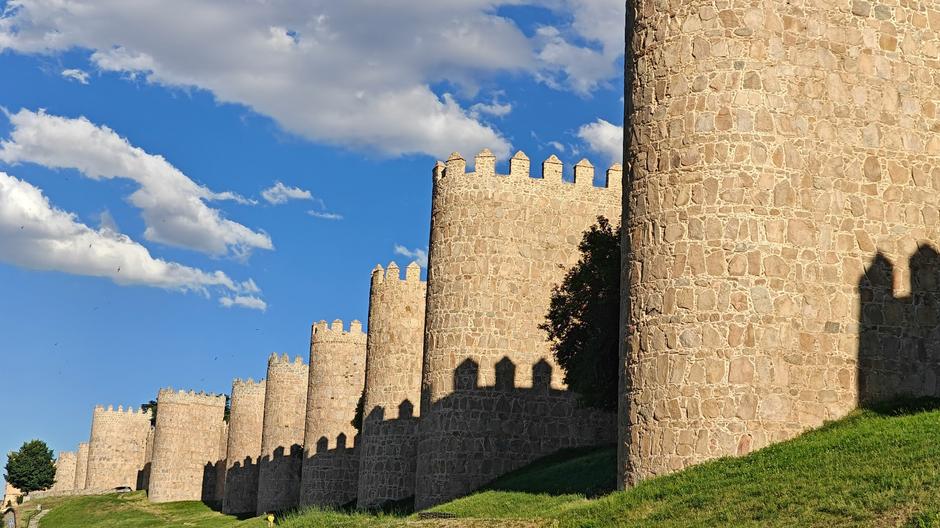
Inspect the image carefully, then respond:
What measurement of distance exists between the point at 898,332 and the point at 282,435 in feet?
124

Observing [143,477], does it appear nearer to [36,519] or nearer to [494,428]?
[36,519]

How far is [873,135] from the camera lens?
17312 millimetres

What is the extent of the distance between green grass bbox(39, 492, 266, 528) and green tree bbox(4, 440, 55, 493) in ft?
48.5

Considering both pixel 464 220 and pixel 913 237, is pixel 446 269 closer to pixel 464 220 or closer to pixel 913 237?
pixel 464 220

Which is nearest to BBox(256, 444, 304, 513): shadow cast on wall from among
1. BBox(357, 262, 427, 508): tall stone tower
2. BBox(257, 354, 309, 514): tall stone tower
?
BBox(257, 354, 309, 514): tall stone tower

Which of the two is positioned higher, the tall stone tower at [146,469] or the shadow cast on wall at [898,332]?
the shadow cast on wall at [898,332]

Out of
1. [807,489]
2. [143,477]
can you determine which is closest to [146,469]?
[143,477]

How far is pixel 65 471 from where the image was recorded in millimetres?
92375

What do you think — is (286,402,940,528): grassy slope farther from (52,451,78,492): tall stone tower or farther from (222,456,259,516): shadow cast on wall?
(52,451,78,492): tall stone tower

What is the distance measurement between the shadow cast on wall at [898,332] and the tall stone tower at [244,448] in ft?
143

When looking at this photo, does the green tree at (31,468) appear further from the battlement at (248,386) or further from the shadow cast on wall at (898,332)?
the shadow cast on wall at (898,332)

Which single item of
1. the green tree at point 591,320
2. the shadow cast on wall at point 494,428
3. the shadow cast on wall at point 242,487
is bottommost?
the shadow cast on wall at point 242,487

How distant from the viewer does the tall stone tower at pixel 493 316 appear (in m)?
30.4

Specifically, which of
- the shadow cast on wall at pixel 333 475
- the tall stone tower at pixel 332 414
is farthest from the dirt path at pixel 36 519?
the shadow cast on wall at pixel 333 475
